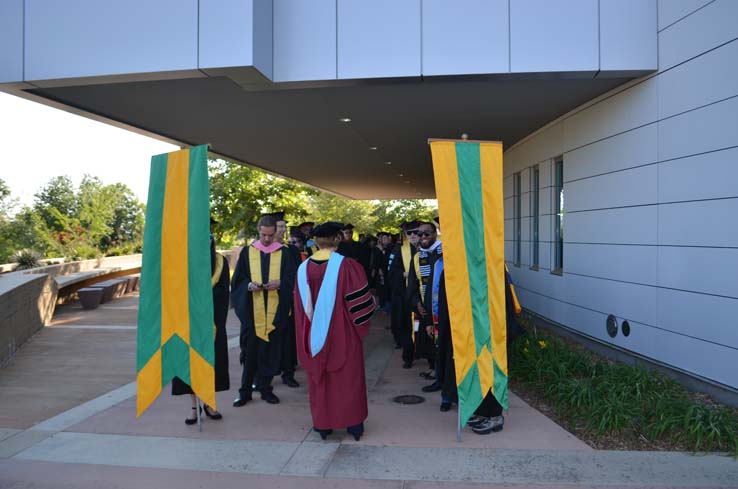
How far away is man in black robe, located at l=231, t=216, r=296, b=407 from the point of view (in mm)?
5910

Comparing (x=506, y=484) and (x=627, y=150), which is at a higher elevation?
(x=627, y=150)

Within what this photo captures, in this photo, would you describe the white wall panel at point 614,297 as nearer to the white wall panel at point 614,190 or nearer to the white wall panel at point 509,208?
the white wall panel at point 614,190

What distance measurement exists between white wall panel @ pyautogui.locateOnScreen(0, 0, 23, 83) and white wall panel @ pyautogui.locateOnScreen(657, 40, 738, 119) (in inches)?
312

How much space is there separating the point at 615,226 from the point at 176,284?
555cm

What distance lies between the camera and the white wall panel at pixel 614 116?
683cm

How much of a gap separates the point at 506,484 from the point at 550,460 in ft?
1.87

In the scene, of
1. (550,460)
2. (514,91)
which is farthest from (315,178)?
(550,460)

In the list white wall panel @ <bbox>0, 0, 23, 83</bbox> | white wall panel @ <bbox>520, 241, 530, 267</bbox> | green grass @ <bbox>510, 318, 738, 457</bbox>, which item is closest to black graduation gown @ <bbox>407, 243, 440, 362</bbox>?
green grass @ <bbox>510, 318, 738, 457</bbox>

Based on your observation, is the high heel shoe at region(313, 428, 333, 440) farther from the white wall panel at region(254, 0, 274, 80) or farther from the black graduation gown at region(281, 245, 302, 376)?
the white wall panel at region(254, 0, 274, 80)

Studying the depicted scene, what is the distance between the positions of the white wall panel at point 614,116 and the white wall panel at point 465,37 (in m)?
1.63

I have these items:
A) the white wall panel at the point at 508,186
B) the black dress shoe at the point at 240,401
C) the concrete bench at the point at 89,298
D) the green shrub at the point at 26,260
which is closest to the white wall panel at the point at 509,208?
the white wall panel at the point at 508,186

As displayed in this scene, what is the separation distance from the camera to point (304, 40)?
7391 mm

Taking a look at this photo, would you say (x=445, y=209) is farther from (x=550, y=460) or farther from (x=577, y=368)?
(x=577, y=368)

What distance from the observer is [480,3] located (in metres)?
7.14
